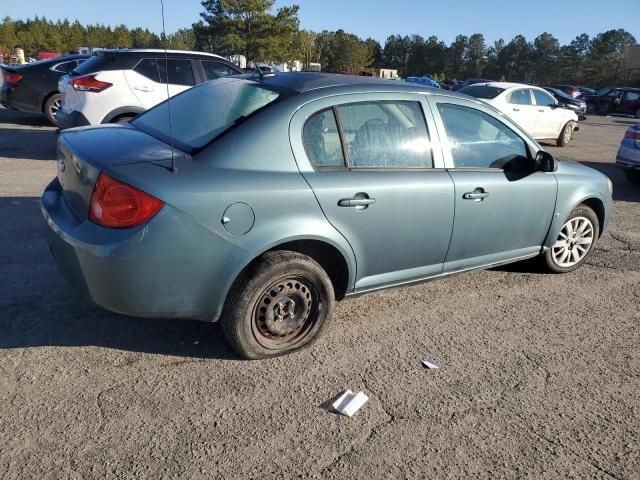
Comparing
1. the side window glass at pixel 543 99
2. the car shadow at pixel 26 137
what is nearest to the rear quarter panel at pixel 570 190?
the car shadow at pixel 26 137

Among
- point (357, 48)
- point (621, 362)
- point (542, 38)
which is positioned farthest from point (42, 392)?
Answer: point (542, 38)

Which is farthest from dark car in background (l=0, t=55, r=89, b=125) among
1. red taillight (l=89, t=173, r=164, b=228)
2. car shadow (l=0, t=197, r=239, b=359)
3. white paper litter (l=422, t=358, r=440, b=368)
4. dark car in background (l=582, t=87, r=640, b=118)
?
dark car in background (l=582, t=87, r=640, b=118)

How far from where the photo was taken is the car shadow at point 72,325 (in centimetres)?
320

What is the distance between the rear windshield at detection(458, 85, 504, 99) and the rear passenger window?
6.98m

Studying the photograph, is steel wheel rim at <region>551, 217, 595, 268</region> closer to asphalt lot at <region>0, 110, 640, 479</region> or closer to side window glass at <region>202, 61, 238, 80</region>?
asphalt lot at <region>0, 110, 640, 479</region>

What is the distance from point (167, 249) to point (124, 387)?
31.7 inches

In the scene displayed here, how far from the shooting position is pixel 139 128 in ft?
11.8

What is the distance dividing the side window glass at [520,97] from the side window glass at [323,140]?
10.8 m

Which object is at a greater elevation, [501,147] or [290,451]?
[501,147]

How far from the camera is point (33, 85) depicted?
10945 millimetres

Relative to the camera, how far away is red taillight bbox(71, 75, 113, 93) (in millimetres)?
7734

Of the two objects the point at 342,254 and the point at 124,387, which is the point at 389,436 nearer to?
the point at 342,254

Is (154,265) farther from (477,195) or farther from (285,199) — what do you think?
(477,195)

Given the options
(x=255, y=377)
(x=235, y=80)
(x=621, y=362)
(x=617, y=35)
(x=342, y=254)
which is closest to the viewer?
(x=255, y=377)
